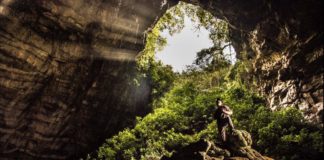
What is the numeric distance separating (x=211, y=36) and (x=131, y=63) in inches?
277

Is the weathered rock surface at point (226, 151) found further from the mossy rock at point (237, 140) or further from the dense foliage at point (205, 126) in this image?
the dense foliage at point (205, 126)

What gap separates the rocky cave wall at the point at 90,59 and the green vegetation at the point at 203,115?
1.20 m

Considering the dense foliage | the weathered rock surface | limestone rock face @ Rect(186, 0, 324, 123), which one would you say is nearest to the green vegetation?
the dense foliage

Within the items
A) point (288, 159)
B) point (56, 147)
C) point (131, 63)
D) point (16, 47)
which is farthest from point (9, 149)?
point (288, 159)

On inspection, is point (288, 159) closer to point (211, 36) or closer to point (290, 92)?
point (290, 92)

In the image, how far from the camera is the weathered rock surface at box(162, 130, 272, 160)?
12.4 metres

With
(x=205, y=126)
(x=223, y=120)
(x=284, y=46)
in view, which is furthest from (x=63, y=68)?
(x=284, y=46)

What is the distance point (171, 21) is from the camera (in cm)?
2656

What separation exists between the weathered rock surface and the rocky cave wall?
405 cm

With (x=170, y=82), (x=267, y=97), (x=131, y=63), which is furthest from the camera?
(x=170, y=82)

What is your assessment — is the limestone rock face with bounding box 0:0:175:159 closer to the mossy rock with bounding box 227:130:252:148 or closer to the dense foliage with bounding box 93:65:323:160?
the dense foliage with bounding box 93:65:323:160

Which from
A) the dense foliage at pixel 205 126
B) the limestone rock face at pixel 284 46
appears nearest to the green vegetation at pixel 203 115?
the dense foliage at pixel 205 126

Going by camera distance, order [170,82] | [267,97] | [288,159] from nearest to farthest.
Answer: [288,159] → [267,97] → [170,82]

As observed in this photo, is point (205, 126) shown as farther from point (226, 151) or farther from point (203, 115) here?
point (226, 151)
